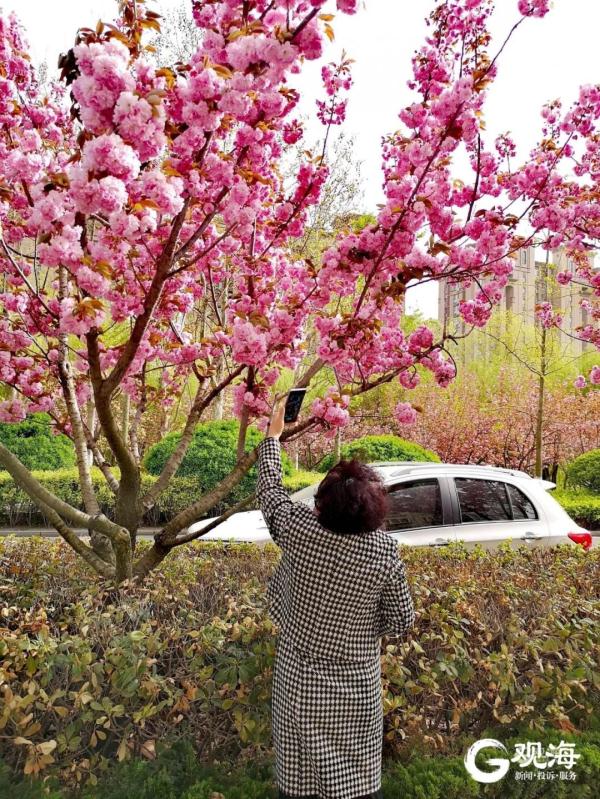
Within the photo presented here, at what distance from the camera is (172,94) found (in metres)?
→ 2.45

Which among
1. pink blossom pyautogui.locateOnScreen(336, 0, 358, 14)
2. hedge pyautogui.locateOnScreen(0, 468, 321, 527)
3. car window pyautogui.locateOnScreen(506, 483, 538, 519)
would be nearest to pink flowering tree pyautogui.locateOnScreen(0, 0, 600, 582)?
pink blossom pyautogui.locateOnScreen(336, 0, 358, 14)

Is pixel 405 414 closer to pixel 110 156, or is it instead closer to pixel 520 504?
pixel 520 504

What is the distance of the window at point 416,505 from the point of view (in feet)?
18.2

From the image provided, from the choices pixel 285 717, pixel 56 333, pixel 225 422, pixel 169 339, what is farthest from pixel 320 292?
pixel 225 422

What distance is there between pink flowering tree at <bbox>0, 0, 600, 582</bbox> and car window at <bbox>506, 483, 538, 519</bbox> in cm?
215

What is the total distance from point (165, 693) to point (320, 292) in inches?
86.7

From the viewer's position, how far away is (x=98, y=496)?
10148 millimetres

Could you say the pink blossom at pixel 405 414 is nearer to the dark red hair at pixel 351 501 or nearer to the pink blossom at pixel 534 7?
the dark red hair at pixel 351 501

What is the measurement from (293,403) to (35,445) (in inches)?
396

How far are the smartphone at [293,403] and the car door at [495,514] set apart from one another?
10.7 ft

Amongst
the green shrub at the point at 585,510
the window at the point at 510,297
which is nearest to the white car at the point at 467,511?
the green shrub at the point at 585,510

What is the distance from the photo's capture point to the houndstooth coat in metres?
2.15

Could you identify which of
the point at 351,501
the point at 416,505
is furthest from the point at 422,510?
the point at 351,501

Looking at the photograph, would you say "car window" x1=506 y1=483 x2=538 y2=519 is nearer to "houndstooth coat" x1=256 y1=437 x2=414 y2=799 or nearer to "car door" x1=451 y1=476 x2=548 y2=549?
"car door" x1=451 y1=476 x2=548 y2=549
